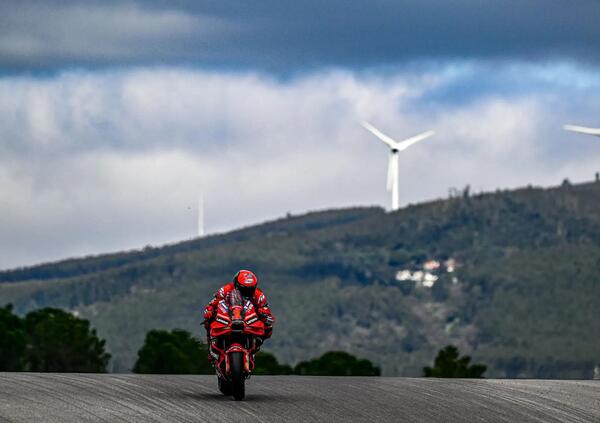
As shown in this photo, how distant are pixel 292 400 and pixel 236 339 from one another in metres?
1.70

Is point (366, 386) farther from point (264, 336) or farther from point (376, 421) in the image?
point (376, 421)

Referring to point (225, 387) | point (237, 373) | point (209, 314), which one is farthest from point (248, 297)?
point (225, 387)

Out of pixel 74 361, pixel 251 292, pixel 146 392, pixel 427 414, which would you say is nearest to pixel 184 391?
pixel 146 392

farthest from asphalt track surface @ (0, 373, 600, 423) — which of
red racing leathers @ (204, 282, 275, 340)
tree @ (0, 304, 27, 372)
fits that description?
tree @ (0, 304, 27, 372)

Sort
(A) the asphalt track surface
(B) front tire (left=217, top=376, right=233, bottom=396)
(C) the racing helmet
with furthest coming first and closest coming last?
(B) front tire (left=217, top=376, right=233, bottom=396) → (C) the racing helmet → (A) the asphalt track surface

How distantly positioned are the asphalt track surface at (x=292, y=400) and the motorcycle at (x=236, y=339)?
1.67 ft

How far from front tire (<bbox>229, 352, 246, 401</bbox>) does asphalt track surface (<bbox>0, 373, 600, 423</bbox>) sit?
243 millimetres

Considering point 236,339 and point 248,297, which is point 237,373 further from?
point 248,297

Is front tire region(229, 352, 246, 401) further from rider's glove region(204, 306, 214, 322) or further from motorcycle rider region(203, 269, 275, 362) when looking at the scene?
rider's glove region(204, 306, 214, 322)

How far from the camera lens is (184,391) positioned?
34.4 m

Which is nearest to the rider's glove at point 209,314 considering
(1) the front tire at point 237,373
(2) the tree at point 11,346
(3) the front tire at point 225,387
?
(1) the front tire at point 237,373

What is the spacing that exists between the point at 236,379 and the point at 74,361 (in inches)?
6675

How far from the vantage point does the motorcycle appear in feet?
105

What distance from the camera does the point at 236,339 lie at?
105ft
